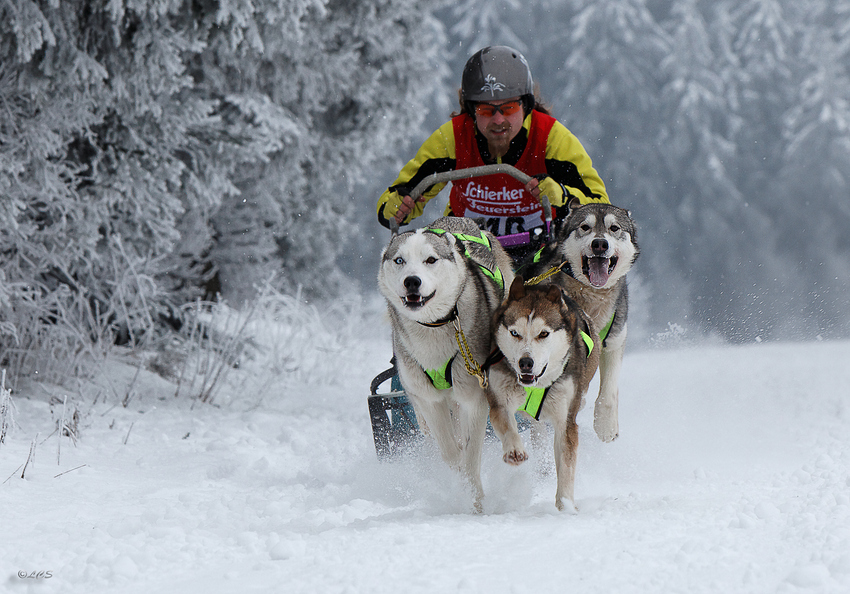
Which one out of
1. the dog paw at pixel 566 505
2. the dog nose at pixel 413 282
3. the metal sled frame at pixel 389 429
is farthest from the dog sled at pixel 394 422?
the dog nose at pixel 413 282

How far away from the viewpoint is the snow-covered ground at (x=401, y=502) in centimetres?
235

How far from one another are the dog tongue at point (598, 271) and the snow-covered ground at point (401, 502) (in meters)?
0.98

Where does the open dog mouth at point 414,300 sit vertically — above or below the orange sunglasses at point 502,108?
below

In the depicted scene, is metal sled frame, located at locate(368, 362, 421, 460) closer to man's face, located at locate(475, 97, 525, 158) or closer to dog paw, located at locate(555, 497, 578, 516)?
dog paw, located at locate(555, 497, 578, 516)

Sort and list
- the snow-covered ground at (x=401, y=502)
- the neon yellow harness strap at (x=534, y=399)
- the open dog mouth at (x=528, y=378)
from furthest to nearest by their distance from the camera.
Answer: the neon yellow harness strap at (x=534, y=399) → the open dog mouth at (x=528, y=378) → the snow-covered ground at (x=401, y=502)

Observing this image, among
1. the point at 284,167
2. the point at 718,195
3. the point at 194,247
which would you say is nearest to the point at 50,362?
the point at 194,247

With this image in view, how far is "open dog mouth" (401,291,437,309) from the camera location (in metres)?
3.14

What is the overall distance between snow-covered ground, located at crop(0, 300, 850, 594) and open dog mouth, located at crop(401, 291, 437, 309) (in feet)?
2.89

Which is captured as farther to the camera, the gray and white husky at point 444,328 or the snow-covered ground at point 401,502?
the gray and white husky at point 444,328

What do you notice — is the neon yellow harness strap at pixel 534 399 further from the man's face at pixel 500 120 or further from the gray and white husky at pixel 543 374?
the man's face at pixel 500 120

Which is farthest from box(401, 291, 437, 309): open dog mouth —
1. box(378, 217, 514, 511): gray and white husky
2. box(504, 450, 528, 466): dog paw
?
box(504, 450, 528, 466): dog paw

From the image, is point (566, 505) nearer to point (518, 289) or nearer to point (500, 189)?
point (518, 289)

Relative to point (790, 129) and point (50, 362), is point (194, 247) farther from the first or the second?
point (790, 129)

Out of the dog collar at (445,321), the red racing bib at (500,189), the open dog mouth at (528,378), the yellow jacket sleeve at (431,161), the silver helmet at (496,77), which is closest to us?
the open dog mouth at (528,378)
